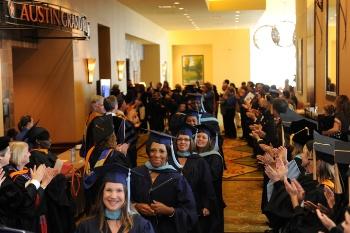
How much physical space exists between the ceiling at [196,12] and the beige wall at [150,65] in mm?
1422

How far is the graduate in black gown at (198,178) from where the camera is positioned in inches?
224

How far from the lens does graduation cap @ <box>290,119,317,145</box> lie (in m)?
5.76

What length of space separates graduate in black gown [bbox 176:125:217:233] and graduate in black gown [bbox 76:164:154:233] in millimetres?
2090

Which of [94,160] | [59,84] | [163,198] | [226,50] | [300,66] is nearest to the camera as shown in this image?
[163,198]

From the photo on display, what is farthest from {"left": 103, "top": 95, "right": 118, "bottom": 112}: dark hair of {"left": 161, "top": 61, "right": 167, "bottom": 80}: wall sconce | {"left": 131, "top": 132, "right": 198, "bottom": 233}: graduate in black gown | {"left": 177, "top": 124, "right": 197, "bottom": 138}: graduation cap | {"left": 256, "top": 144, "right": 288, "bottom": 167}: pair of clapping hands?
{"left": 161, "top": 61, "right": 167, "bottom": 80}: wall sconce

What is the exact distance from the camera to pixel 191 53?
35594 mm

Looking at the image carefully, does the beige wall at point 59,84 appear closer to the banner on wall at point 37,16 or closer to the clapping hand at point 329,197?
the banner on wall at point 37,16

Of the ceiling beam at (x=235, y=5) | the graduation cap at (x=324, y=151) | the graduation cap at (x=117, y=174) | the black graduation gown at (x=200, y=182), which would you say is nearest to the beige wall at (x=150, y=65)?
the ceiling beam at (x=235, y=5)

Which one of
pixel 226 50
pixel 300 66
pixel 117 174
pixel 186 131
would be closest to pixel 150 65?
pixel 226 50

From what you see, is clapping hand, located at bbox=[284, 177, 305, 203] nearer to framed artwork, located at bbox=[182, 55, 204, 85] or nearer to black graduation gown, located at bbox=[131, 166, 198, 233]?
black graduation gown, located at bbox=[131, 166, 198, 233]

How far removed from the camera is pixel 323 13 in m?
12.0

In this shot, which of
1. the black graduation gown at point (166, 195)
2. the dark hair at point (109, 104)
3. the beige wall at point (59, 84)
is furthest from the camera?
the beige wall at point (59, 84)

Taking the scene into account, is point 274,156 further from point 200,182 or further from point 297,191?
point 297,191

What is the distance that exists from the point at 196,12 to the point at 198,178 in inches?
708
